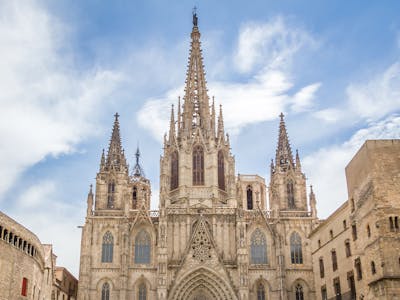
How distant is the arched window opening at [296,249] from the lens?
5653 centimetres

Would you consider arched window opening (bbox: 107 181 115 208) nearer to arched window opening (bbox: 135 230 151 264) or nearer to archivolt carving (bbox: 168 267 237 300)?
arched window opening (bbox: 135 230 151 264)

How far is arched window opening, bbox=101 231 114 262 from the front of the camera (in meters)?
55.8

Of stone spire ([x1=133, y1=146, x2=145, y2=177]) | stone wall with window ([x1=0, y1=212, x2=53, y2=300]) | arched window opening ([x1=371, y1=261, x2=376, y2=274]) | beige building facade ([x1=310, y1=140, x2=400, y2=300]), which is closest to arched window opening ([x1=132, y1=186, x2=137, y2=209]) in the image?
stone spire ([x1=133, y1=146, x2=145, y2=177])

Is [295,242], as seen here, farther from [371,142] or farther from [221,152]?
[371,142]

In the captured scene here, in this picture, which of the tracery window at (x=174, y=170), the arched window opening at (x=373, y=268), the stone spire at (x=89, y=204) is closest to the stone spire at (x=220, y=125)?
the tracery window at (x=174, y=170)

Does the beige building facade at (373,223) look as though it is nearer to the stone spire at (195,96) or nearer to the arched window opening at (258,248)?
the arched window opening at (258,248)

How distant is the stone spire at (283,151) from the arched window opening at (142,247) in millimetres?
17419

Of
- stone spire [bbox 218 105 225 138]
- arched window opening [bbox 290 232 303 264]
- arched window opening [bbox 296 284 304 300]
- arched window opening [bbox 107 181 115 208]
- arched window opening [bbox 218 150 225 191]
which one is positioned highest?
stone spire [bbox 218 105 225 138]

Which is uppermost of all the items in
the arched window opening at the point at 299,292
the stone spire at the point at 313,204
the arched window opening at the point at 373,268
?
the stone spire at the point at 313,204

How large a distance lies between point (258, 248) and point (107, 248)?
15.8m

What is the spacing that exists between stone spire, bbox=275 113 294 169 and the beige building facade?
21630mm

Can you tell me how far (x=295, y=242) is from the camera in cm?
5734

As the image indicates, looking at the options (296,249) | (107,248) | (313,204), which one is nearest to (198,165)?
(313,204)

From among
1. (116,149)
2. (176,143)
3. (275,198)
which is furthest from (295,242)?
(116,149)
